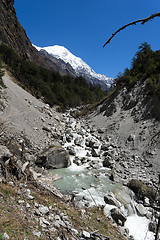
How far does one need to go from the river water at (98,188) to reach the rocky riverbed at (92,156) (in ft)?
0.17

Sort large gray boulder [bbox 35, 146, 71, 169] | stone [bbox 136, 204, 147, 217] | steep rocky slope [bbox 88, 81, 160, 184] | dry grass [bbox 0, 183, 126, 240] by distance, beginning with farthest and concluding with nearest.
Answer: steep rocky slope [bbox 88, 81, 160, 184] < large gray boulder [bbox 35, 146, 71, 169] < stone [bbox 136, 204, 147, 217] < dry grass [bbox 0, 183, 126, 240]

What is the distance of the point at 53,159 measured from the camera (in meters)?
9.02

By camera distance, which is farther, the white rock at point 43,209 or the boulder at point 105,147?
the boulder at point 105,147

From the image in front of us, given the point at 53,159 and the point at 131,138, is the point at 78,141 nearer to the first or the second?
the point at 53,159

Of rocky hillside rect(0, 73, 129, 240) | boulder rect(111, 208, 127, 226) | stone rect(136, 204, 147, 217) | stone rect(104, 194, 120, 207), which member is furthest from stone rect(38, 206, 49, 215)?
stone rect(136, 204, 147, 217)

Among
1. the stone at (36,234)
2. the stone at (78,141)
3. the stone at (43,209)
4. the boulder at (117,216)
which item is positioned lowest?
the stone at (43,209)

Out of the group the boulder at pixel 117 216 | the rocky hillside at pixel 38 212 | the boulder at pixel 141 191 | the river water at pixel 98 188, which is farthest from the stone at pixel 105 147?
the boulder at pixel 117 216

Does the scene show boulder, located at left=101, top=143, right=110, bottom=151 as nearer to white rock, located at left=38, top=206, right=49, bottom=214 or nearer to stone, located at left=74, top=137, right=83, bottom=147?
stone, located at left=74, top=137, right=83, bottom=147

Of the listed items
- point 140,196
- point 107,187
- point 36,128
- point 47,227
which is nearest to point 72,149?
point 36,128

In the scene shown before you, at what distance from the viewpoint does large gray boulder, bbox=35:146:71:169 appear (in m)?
8.76

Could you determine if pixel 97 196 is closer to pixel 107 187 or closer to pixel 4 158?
pixel 107 187

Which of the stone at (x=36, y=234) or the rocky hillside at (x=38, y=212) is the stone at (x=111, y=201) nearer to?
the rocky hillside at (x=38, y=212)

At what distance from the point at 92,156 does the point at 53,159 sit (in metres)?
3.61

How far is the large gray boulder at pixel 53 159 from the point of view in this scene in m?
8.76
